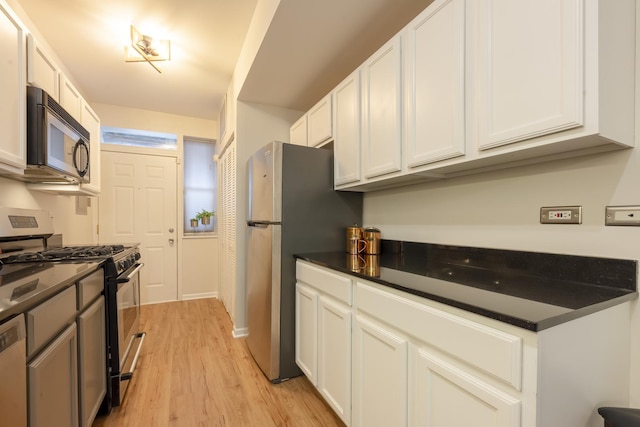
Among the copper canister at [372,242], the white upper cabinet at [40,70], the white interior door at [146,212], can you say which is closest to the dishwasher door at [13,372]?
the white upper cabinet at [40,70]

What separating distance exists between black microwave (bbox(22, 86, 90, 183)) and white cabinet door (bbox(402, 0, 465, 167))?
207cm

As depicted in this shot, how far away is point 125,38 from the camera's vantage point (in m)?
2.48

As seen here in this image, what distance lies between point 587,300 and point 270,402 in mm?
1781

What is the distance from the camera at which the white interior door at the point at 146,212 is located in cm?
384

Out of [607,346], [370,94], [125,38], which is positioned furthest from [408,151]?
[125,38]

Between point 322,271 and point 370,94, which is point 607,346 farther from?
point 370,94

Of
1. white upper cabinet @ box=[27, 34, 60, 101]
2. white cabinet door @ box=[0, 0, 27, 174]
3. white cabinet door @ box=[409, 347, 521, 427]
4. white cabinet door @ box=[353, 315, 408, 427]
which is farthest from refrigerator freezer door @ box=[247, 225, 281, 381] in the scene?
white upper cabinet @ box=[27, 34, 60, 101]

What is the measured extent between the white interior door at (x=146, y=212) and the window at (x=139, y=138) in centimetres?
19

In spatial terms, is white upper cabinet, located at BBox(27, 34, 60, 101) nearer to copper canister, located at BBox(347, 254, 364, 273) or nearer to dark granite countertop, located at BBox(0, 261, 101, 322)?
dark granite countertop, located at BBox(0, 261, 101, 322)

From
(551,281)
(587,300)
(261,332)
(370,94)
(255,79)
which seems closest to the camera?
(587,300)

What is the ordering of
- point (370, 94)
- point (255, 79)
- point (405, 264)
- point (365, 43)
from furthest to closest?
point (255, 79), point (365, 43), point (370, 94), point (405, 264)

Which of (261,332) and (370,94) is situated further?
(261,332)

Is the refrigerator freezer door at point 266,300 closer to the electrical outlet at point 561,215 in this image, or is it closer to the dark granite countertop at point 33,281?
the dark granite countertop at point 33,281

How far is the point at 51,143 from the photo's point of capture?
173 cm
